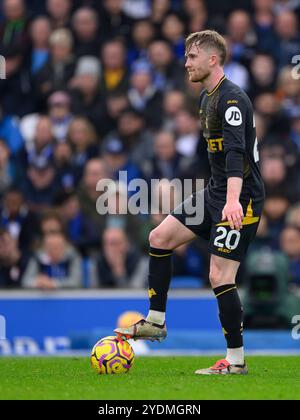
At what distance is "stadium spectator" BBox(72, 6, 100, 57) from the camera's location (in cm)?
1450

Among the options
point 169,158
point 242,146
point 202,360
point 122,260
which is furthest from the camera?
point 169,158

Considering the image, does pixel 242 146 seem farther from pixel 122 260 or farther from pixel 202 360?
pixel 122 260

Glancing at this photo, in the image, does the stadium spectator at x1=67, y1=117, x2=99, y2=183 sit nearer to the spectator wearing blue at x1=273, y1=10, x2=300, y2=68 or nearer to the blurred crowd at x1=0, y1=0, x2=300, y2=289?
the blurred crowd at x1=0, y1=0, x2=300, y2=289

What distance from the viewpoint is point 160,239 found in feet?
24.8

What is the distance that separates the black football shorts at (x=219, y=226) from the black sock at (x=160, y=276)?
0.31 meters

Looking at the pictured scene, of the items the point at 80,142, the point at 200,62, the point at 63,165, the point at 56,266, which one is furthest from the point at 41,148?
the point at 200,62

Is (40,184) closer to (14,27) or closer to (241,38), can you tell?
(14,27)

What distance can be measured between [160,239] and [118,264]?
4.57 meters

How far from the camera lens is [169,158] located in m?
13.0

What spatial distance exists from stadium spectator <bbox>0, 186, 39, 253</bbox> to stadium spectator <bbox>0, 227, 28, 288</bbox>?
218mm

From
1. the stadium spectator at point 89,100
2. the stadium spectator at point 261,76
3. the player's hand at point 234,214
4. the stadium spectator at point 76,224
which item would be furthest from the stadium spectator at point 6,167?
the player's hand at point 234,214

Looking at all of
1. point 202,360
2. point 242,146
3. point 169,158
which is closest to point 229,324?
point 242,146
